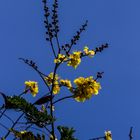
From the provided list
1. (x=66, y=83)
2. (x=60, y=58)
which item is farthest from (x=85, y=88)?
(x=60, y=58)

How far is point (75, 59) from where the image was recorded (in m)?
8.30

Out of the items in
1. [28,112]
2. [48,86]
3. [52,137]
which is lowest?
A: [52,137]

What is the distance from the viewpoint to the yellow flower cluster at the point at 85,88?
7.52m

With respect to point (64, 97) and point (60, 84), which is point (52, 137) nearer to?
point (64, 97)

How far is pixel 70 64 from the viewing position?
8.32 metres

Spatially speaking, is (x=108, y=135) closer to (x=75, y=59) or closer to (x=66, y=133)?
(x=66, y=133)

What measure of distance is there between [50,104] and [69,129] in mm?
625

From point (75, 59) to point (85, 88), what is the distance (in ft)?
2.98

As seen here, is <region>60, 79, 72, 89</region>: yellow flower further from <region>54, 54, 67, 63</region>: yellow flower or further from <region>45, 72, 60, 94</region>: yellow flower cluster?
<region>54, 54, 67, 63</region>: yellow flower

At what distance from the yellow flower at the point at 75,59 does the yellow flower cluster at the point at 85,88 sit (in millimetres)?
704

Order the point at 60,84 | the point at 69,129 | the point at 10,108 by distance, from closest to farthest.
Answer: the point at 10,108 → the point at 69,129 → the point at 60,84

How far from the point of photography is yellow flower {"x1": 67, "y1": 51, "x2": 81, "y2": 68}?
826 centimetres

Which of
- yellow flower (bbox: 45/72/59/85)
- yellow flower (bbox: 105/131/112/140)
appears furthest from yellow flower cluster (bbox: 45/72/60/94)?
yellow flower (bbox: 105/131/112/140)

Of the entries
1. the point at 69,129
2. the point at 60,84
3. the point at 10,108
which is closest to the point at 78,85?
the point at 60,84
